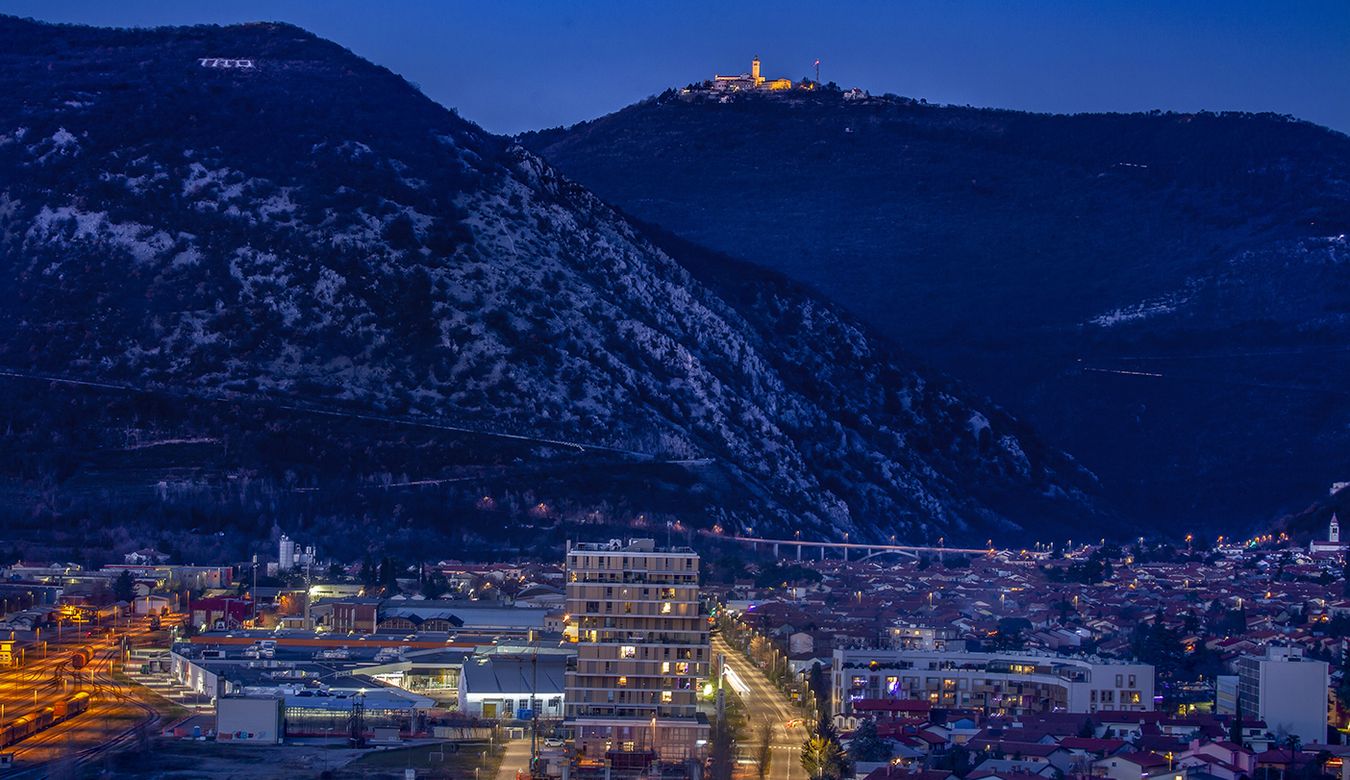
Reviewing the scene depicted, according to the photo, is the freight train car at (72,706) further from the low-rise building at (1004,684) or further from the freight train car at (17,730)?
the low-rise building at (1004,684)

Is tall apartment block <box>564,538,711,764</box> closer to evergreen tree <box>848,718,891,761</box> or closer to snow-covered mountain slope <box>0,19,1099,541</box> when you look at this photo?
evergreen tree <box>848,718,891,761</box>

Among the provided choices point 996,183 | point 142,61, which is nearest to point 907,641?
point 142,61

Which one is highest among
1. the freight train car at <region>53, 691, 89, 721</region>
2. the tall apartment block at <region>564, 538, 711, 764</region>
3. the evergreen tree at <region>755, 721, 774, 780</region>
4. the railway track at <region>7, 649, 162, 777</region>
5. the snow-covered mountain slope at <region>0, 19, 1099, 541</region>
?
the snow-covered mountain slope at <region>0, 19, 1099, 541</region>

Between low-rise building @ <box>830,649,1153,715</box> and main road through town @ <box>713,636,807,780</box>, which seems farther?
low-rise building @ <box>830,649,1153,715</box>

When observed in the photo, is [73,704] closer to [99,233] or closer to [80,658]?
[80,658]

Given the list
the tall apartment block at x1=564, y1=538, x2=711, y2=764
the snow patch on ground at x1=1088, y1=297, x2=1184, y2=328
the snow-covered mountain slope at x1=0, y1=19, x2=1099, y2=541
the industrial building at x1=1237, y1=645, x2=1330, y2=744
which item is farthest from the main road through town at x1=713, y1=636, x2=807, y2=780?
the snow patch on ground at x1=1088, y1=297, x2=1184, y2=328

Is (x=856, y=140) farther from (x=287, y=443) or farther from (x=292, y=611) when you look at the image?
(x=292, y=611)
